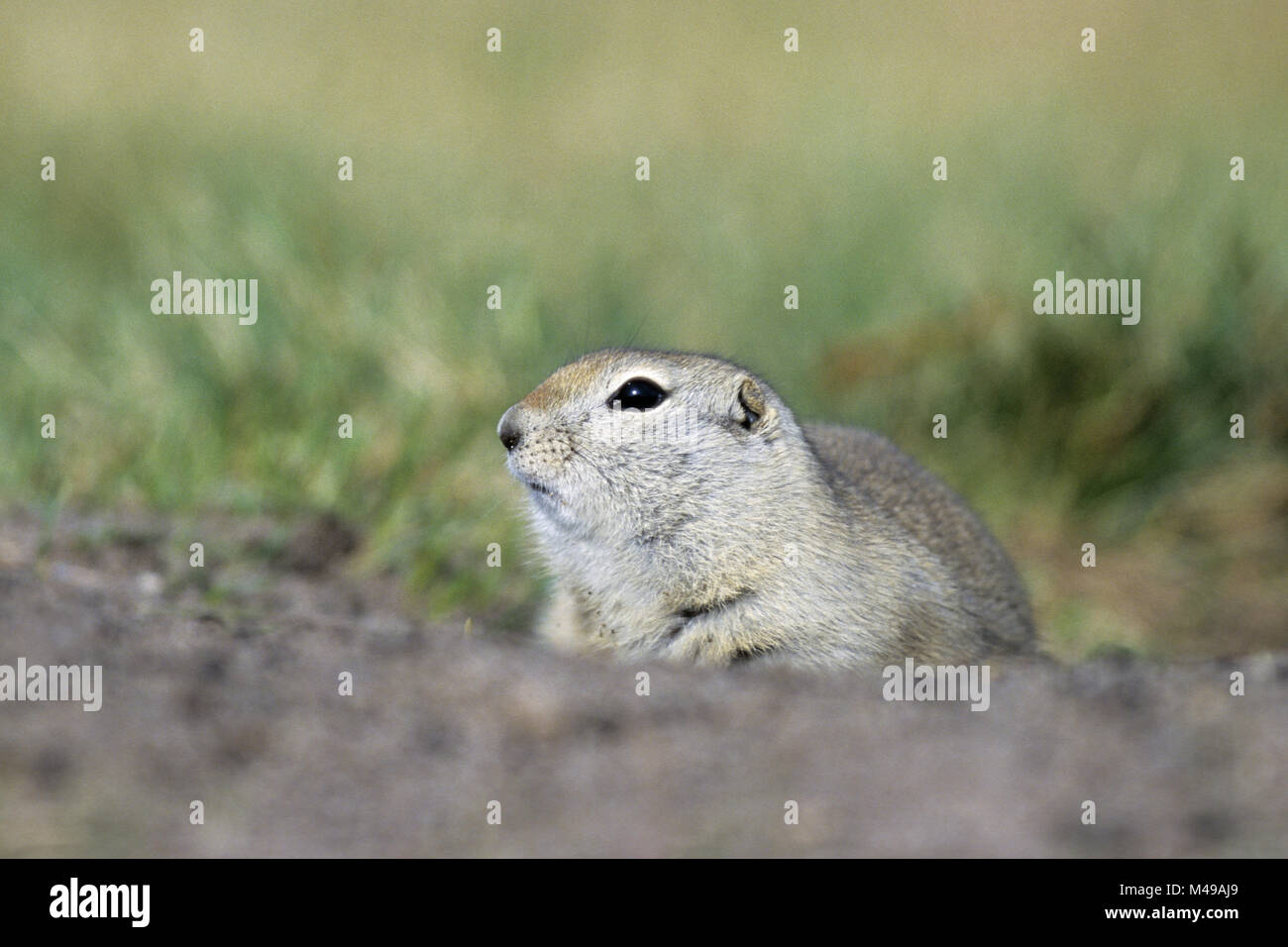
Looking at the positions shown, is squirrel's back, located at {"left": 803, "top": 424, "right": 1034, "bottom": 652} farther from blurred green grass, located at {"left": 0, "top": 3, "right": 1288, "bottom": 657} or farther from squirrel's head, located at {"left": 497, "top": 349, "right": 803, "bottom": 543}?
blurred green grass, located at {"left": 0, "top": 3, "right": 1288, "bottom": 657}

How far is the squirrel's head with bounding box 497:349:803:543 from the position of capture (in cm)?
453

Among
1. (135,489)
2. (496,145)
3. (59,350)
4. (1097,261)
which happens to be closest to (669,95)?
(496,145)

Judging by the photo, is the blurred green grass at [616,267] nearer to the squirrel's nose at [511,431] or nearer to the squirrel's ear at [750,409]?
the squirrel's nose at [511,431]

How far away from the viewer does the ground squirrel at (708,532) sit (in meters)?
4.38

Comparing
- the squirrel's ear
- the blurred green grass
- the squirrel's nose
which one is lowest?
the squirrel's nose

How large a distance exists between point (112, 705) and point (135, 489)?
2.76 m

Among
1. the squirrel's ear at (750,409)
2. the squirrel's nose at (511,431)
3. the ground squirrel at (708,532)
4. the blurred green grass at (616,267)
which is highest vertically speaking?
the blurred green grass at (616,267)

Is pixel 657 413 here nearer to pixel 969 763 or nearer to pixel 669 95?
pixel 969 763

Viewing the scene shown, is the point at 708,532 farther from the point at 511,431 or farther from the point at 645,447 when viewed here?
the point at 511,431

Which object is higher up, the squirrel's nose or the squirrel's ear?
the squirrel's ear

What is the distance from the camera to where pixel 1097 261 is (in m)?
7.41

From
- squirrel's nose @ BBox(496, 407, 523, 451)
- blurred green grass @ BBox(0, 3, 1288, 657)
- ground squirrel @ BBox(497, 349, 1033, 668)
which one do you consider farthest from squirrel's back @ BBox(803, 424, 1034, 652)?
blurred green grass @ BBox(0, 3, 1288, 657)

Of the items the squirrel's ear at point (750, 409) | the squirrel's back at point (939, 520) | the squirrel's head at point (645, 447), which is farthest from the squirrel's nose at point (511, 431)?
the squirrel's back at point (939, 520)

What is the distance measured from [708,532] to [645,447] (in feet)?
1.09
